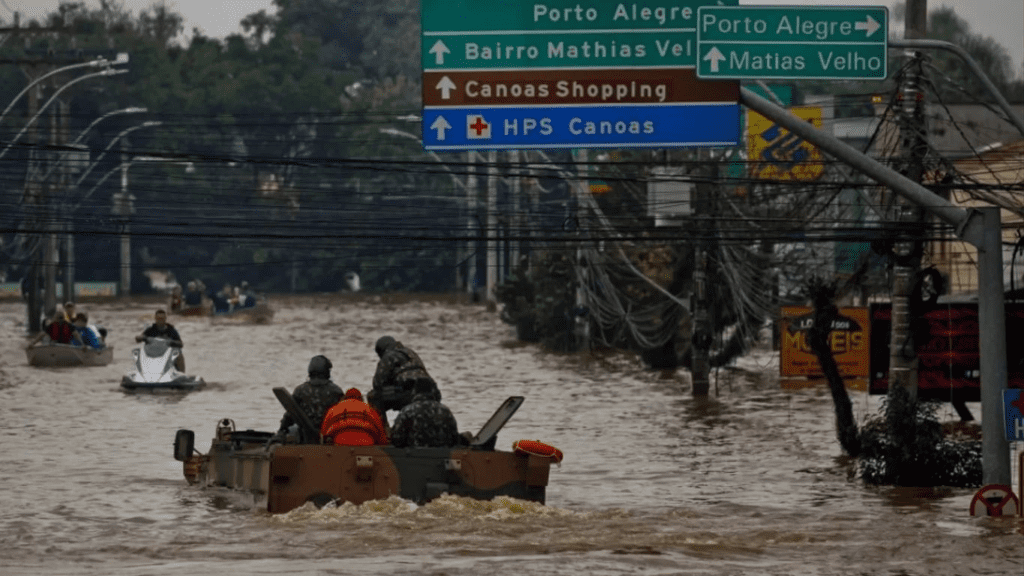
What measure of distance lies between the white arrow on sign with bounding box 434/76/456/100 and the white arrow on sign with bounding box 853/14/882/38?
3.77 metres

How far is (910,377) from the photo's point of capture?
25844 mm

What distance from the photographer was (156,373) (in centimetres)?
4131

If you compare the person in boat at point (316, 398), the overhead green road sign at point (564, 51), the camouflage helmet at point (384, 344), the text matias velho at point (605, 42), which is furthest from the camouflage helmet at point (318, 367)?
the text matias velho at point (605, 42)

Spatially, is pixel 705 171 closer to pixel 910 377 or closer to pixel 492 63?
pixel 910 377

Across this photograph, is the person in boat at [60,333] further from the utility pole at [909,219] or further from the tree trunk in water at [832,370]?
the utility pole at [909,219]

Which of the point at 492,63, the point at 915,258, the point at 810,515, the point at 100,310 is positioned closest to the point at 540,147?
the point at 492,63

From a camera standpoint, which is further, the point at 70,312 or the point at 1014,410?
the point at 70,312

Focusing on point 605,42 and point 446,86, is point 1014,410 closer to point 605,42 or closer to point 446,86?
point 605,42

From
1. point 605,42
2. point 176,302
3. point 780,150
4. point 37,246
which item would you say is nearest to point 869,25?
point 605,42

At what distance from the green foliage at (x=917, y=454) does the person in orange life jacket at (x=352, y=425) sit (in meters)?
7.32

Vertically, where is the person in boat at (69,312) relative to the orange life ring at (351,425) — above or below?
above

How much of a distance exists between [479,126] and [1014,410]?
231 inches

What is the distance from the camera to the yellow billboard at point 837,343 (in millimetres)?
30538

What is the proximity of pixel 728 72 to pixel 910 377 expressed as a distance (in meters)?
8.77
